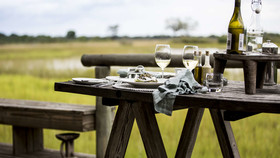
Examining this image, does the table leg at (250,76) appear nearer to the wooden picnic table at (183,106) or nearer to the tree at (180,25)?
the wooden picnic table at (183,106)

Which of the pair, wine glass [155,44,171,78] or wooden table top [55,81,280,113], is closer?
wooden table top [55,81,280,113]

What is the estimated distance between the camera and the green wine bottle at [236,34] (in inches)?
72.3

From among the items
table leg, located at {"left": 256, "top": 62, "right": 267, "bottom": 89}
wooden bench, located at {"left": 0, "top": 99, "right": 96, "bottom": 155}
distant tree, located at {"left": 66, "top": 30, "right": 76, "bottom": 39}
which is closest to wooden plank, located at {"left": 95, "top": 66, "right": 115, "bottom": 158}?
wooden bench, located at {"left": 0, "top": 99, "right": 96, "bottom": 155}

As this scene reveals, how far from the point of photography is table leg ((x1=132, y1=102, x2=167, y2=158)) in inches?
76.9

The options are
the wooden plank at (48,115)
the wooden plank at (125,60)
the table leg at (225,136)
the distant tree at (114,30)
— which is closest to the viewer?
the table leg at (225,136)

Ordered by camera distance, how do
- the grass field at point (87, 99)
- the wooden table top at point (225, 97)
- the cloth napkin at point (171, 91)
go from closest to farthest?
1. the wooden table top at point (225, 97)
2. the cloth napkin at point (171, 91)
3. the grass field at point (87, 99)

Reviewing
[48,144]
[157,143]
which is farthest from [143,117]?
[48,144]

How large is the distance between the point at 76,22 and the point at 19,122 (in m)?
3.60

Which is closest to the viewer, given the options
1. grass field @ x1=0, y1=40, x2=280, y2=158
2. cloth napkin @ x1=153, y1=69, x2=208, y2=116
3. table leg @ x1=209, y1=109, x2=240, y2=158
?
cloth napkin @ x1=153, y1=69, x2=208, y2=116

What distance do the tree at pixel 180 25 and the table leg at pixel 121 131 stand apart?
11.7ft

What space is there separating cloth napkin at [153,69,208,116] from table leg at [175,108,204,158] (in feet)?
1.88

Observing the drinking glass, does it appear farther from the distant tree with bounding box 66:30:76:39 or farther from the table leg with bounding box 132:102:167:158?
the distant tree with bounding box 66:30:76:39

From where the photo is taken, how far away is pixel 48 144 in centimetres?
466

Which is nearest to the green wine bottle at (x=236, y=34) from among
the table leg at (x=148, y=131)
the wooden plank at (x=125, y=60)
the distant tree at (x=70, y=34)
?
the table leg at (x=148, y=131)
